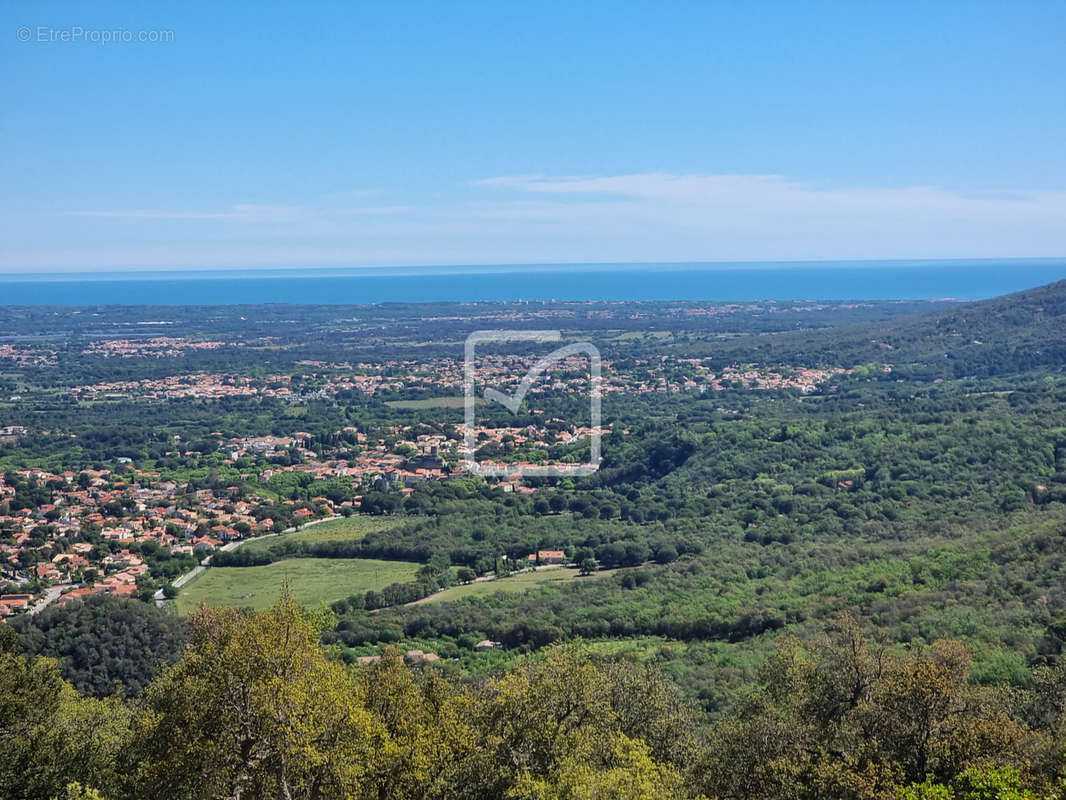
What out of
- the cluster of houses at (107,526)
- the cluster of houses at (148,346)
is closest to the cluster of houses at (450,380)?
the cluster of houses at (148,346)

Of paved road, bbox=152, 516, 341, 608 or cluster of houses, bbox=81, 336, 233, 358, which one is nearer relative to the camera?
paved road, bbox=152, 516, 341, 608

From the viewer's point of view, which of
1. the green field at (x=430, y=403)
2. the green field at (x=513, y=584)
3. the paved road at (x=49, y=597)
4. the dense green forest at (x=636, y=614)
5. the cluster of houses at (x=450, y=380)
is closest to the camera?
the dense green forest at (x=636, y=614)

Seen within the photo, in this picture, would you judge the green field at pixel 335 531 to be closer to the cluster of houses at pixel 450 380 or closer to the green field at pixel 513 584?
the green field at pixel 513 584

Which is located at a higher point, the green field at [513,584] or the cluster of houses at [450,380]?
the cluster of houses at [450,380]

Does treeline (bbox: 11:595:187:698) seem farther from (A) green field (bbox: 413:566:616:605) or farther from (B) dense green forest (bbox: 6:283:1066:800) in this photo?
(A) green field (bbox: 413:566:616:605)

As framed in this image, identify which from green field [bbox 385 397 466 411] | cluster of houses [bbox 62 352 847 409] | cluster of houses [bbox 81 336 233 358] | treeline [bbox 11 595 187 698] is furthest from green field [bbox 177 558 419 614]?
cluster of houses [bbox 81 336 233 358]
